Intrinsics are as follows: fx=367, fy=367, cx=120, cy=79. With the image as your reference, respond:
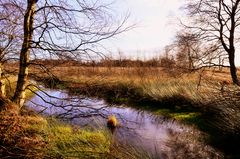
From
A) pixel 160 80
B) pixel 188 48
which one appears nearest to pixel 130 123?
pixel 188 48

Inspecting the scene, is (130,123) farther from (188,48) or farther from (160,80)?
(160,80)

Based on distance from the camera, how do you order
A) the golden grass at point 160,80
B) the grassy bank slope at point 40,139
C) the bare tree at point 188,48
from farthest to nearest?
the bare tree at point 188,48 < the golden grass at point 160,80 < the grassy bank slope at point 40,139

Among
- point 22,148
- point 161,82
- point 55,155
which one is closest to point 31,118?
point 22,148

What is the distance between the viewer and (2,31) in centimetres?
818

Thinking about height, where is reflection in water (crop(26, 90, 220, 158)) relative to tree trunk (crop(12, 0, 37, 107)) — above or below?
below

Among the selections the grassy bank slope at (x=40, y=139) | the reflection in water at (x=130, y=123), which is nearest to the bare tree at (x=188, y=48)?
the reflection in water at (x=130, y=123)

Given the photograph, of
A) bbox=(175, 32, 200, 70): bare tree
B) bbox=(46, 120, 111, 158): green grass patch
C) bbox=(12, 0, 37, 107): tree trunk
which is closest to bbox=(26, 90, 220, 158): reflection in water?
bbox=(46, 120, 111, 158): green grass patch

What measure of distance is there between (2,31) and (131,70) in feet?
53.6

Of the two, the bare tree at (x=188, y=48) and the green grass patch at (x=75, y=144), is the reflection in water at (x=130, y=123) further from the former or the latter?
the bare tree at (x=188, y=48)

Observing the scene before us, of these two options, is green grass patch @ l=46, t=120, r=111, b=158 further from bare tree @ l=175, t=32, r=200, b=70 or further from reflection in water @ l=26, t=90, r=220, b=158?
bare tree @ l=175, t=32, r=200, b=70

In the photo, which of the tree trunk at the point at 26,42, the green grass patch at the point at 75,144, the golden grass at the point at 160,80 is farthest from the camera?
the golden grass at the point at 160,80

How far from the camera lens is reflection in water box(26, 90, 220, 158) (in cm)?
840

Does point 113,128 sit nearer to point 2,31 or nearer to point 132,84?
point 2,31

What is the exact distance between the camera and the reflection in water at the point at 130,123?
840 cm
